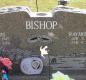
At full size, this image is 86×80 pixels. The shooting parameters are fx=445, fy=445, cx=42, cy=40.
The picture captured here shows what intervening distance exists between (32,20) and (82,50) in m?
2.41

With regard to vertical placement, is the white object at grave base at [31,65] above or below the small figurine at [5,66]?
below

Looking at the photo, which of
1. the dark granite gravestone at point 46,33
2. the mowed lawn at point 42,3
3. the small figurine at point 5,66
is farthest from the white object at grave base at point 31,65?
the mowed lawn at point 42,3

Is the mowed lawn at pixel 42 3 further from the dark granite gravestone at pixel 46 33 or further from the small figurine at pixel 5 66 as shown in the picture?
the small figurine at pixel 5 66

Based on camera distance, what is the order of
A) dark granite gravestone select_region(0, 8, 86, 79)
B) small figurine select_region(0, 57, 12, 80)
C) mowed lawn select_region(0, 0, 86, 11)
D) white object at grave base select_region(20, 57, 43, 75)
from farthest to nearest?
mowed lawn select_region(0, 0, 86, 11) < white object at grave base select_region(20, 57, 43, 75) < dark granite gravestone select_region(0, 8, 86, 79) < small figurine select_region(0, 57, 12, 80)

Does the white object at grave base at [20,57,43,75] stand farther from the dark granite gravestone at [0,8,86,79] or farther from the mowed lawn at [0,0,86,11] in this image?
the mowed lawn at [0,0,86,11]

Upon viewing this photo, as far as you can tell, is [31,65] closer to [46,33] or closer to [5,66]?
[46,33]

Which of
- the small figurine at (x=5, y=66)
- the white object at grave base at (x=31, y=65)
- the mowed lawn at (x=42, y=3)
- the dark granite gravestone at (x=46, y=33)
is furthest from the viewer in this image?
the mowed lawn at (x=42, y=3)

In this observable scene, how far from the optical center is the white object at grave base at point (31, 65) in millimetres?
18000

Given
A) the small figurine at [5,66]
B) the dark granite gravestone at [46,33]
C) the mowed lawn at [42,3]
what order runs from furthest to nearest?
the mowed lawn at [42,3]
the dark granite gravestone at [46,33]
the small figurine at [5,66]

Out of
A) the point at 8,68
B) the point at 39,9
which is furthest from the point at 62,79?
the point at 39,9

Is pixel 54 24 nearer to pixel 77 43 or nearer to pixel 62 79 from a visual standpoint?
pixel 77 43

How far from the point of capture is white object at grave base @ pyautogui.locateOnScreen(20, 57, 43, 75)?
18.0m

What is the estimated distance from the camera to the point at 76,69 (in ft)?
59.9

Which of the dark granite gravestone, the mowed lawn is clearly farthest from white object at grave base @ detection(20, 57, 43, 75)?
the mowed lawn
